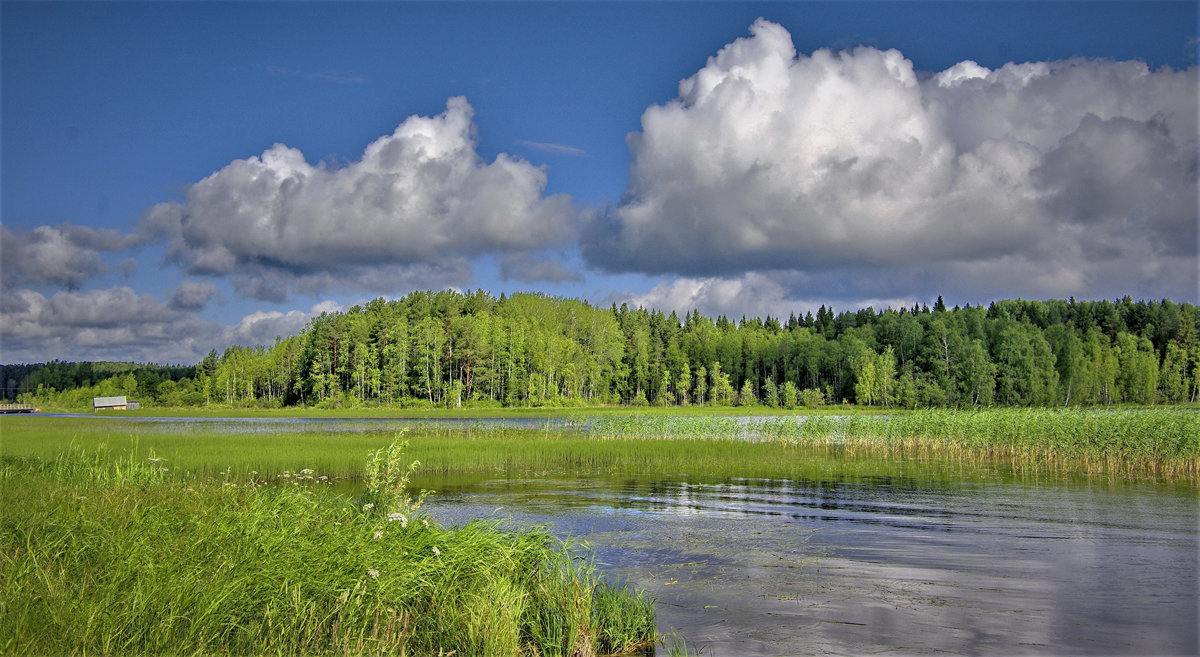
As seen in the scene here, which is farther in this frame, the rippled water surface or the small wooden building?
the small wooden building

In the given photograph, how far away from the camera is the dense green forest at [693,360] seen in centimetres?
10750

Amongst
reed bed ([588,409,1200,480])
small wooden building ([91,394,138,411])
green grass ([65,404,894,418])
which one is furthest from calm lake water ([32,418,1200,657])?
small wooden building ([91,394,138,411])

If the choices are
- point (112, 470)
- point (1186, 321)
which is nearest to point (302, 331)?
point (112, 470)

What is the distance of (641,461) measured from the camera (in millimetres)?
33844

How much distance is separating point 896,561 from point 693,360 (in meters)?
130

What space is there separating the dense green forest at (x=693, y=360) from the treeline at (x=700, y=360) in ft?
1.00

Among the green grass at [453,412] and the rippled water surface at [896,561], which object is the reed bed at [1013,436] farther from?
the green grass at [453,412]

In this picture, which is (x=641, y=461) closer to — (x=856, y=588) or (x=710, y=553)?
(x=710, y=553)

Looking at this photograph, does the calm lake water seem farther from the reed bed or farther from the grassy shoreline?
the grassy shoreline

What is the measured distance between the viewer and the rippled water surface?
10516mm

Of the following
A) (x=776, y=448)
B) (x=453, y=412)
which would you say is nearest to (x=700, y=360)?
(x=453, y=412)

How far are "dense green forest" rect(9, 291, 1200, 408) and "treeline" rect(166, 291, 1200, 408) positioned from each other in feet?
A: 1.00

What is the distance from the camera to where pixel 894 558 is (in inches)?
594

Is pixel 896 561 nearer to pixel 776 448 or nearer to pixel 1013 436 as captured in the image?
pixel 776 448
